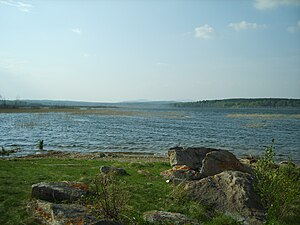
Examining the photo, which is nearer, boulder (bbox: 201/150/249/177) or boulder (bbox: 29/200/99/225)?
boulder (bbox: 29/200/99/225)

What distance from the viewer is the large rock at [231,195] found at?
832cm

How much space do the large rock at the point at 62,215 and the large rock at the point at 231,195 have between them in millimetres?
4084

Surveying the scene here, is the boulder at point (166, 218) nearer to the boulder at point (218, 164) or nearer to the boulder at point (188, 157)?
the boulder at point (218, 164)

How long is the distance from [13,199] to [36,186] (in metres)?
0.74

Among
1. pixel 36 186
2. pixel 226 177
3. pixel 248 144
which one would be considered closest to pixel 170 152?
pixel 226 177

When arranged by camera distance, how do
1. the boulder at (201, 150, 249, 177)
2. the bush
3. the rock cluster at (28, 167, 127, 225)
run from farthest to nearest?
the boulder at (201, 150, 249, 177) < the bush < the rock cluster at (28, 167, 127, 225)

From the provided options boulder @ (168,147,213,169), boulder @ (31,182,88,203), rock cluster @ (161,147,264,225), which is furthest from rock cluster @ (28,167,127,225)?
boulder @ (168,147,213,169)

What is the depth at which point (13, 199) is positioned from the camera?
8305 mm

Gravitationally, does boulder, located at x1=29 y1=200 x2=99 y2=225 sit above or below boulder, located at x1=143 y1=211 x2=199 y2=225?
above

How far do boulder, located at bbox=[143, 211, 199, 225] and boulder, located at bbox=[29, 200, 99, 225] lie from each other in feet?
5.83

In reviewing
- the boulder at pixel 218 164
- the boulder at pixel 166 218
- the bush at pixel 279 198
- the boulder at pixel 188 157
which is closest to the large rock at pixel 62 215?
the boulder at pixel 166 218

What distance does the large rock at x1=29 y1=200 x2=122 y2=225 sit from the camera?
616cm

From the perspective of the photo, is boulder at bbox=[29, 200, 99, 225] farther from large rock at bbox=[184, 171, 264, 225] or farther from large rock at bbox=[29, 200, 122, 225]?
large rock at bbox=[184, 171, 264, 225]

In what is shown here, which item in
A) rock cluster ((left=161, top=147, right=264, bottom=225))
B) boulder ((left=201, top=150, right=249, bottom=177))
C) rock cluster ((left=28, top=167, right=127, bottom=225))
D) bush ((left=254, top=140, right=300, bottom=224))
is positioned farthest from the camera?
boulder ((left=201, top=150, right=249, bottom=177))
